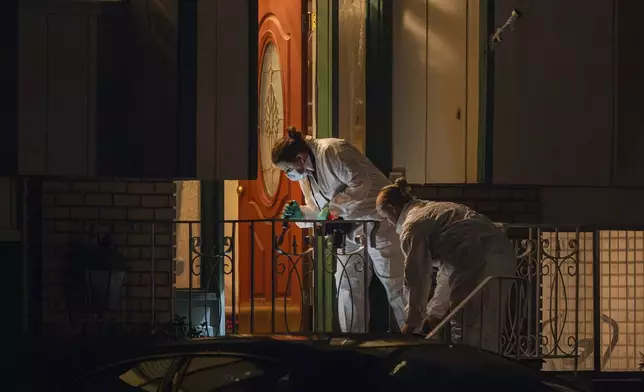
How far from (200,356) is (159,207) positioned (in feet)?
14.1

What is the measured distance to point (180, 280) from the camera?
12336mm

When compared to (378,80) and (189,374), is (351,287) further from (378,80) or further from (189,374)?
(189,374)

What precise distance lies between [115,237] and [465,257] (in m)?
2.85

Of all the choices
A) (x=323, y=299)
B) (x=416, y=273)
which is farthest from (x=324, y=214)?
(x=416, y=273)

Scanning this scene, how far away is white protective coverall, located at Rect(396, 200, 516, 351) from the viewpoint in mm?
9219

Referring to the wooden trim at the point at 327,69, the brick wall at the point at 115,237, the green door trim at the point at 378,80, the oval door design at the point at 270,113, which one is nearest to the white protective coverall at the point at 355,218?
the green door trim at the point at 378,80

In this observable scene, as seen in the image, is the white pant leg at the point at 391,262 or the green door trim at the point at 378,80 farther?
the green door trim at the point at 378,80

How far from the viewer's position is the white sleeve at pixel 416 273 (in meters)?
9.02

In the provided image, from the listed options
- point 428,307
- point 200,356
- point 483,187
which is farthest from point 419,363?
point 483,187

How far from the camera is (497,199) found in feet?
36.9

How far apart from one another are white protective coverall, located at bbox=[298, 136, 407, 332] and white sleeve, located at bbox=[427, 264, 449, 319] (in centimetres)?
49

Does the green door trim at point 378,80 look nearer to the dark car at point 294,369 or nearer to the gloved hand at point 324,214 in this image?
the gloved hand at point 324,214

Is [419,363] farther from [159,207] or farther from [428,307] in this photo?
[159,207]

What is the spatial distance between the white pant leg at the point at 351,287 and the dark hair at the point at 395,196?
789mm
